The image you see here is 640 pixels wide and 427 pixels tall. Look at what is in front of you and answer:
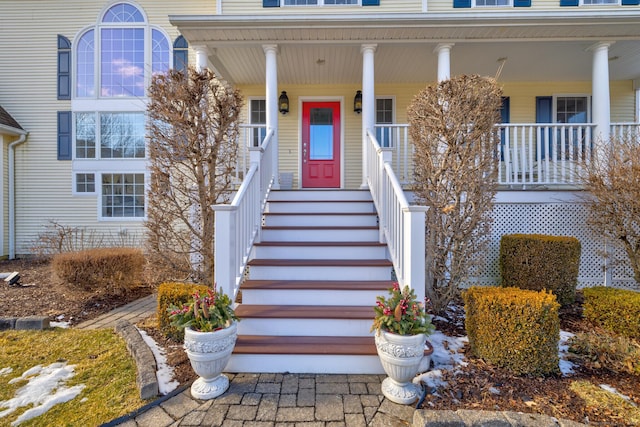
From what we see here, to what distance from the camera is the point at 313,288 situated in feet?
10.6

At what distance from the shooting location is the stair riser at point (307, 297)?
321cm

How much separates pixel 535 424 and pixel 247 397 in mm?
1919

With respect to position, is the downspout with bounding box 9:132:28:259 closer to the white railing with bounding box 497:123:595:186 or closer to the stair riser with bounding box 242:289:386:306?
the stair riser with bounding box 242:289:386:306

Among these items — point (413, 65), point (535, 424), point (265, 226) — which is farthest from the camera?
point (413, 65)

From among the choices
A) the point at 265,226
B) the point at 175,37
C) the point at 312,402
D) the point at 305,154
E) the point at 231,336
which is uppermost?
the point at 175,37

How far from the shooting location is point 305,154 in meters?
7.55

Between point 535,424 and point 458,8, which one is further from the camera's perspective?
Answer: point 458,8

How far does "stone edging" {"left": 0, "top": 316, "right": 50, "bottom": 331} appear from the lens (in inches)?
142

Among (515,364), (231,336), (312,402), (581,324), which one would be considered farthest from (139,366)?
(581,324)

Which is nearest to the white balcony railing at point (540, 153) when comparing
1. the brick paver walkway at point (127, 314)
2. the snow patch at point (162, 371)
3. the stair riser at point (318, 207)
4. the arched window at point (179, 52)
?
the stair riser at point (318, 207)

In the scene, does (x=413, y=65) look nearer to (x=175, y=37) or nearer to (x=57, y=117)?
(x=175, y=37)

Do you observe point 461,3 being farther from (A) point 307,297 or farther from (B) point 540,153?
(A) point 307,297

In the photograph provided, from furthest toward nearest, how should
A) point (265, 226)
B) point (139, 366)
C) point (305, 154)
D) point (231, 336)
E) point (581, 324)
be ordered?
1. point (305, 154)
2. point (265, 226)
3. point (581, 324)
4. point (139, 366)
5. point (231, 336)

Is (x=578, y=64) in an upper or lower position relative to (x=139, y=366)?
upper
